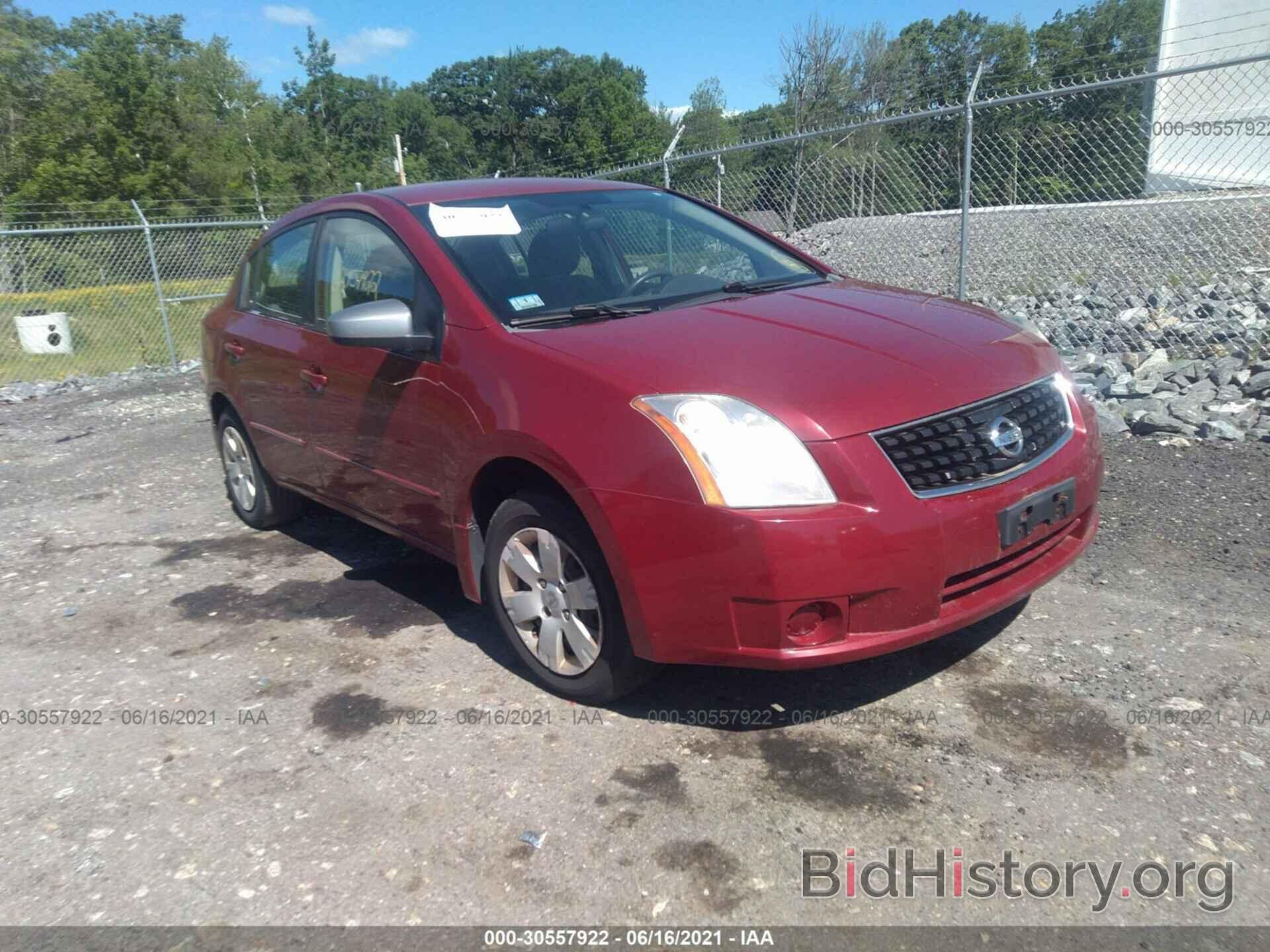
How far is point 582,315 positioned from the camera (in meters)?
3.61

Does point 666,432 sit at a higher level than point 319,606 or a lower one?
higher

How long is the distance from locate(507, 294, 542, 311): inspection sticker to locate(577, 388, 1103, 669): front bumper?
35.7 inches

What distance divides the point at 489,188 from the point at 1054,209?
683 centimetres

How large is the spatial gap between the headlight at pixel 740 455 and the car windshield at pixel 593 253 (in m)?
0.87

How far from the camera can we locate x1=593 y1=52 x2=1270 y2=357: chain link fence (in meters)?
7.80

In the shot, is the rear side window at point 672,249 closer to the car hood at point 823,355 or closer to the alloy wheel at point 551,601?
the car hood at point 823,355

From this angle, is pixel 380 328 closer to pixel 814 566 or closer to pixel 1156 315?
pixel 814 566

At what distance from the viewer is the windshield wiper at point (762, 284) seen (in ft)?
13.1

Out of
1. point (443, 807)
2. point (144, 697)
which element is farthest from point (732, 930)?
point (144, 697)

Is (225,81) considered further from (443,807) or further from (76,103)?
(443,807)

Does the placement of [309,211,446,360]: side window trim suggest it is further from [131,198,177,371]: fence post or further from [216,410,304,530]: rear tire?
[131,198,177,371]: fence post

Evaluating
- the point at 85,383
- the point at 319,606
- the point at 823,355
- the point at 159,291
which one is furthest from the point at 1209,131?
the point at 85,383

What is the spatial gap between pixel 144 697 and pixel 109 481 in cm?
401

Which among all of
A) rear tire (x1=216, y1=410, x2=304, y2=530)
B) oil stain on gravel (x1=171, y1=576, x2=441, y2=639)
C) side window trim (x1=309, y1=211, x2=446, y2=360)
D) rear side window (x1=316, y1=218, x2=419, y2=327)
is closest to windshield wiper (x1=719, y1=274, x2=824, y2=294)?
side window trim (x1=309, y1=211, x2=446, y2=360)
